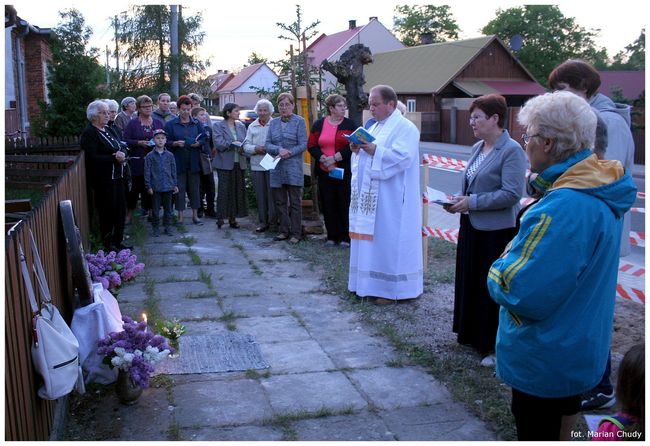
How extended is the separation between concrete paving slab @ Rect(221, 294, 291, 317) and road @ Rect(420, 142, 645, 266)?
342 cm

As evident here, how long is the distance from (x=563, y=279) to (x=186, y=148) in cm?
876

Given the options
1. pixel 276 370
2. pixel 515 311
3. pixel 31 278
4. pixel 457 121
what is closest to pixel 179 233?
pixel 276 370

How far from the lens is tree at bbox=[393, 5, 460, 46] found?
67250mm

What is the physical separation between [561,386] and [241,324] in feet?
11.7

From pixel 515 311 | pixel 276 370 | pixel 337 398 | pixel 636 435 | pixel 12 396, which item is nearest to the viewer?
pixel 636 435

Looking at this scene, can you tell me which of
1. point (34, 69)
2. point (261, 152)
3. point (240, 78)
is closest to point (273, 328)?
point (261, 152)

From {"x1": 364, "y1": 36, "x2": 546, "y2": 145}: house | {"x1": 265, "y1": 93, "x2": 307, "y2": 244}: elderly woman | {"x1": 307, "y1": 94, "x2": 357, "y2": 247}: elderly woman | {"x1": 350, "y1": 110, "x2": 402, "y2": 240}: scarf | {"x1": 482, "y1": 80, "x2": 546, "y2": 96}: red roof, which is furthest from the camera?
{"x1": 482, "y1": 80, "x2": 546, "y2": 96}: red roof

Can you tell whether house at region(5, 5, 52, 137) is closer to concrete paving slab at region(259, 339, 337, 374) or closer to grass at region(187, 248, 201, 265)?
Answer: grass at region(187, 248, 201, 265)

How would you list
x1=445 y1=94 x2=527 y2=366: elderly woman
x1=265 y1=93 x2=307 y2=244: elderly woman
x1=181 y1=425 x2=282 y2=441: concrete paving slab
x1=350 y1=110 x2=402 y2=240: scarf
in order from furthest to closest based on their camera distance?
x1=265 y1=93 x2=307 y2=244: elderly woman, x1=350 y1=110 x2=402 y2=240: scarf, x1=445 y1=94 x2=527 y2=366: elderly woman, x1=181 y1=425 x2=282 y2=441: concrete paving slab

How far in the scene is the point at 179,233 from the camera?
10.0m

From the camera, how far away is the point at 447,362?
191 inches

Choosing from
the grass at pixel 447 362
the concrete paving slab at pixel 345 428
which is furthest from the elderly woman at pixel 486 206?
the concrete paving slab at pixel 345 428

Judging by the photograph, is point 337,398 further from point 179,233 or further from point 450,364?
point 179,233

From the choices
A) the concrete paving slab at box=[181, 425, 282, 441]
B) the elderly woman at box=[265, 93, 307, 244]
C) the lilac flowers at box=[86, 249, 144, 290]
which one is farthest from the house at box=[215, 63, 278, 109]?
the concrete paving slab at box=[181, 425, 282, 441]
